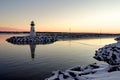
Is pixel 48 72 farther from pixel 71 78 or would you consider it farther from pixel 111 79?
pixel 111 79

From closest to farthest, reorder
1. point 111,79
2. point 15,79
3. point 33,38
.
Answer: point 111,79, point 15,79, point 33,38

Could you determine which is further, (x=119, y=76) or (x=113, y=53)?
(x=113, y=53)

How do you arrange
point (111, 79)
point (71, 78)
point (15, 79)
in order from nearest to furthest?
point (111, 79), point (71, 78), point (15, 79)

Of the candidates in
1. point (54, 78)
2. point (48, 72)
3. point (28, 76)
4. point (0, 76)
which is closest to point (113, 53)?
point (48, 72)

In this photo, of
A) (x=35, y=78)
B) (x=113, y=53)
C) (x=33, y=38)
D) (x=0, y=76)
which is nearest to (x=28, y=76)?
(x=35, y=78)

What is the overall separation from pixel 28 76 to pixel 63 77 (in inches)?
485

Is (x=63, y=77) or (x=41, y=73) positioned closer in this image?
(x=63, y=77)

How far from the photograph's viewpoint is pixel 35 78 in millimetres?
27312

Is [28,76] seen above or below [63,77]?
below

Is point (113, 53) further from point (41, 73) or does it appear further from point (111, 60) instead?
point (41, 73)

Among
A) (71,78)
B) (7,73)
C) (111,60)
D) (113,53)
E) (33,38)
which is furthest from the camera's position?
(33,38)

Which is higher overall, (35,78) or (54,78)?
(54,78)

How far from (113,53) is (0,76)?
22.6m

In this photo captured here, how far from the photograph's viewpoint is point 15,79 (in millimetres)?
26953
